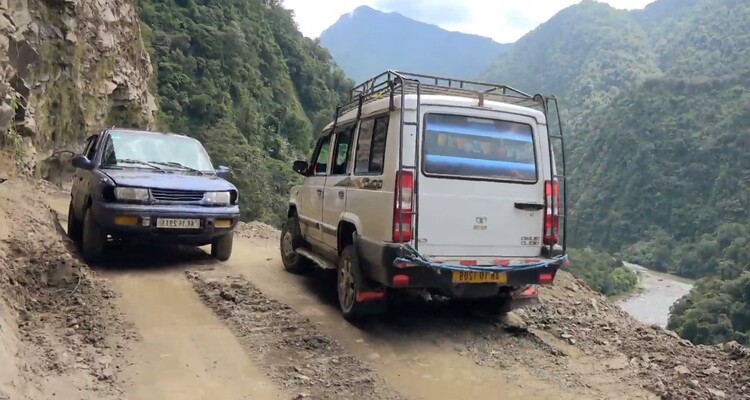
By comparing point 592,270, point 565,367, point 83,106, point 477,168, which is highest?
point 83,106

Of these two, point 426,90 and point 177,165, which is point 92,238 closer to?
point 177,165

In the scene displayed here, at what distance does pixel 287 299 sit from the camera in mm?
6270

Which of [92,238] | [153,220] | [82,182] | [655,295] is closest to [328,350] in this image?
[153,220]

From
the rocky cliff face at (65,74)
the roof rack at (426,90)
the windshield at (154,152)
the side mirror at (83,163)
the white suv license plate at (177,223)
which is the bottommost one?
the white suv license plate at (177,223)

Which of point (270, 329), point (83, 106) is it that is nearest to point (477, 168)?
point (270, 329)

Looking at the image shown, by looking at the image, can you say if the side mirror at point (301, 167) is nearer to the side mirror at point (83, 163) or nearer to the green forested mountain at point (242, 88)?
the side mirror at point (83, 163)

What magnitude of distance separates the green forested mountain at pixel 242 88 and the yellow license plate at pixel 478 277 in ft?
76.0

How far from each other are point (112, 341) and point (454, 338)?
2.88 m

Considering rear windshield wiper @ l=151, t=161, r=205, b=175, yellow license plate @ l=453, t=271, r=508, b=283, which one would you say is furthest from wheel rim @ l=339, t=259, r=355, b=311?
rear windshield wiper @ l=151, t=161, r=205, b=175

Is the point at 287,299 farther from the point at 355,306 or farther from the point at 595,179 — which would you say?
the point at 595,179

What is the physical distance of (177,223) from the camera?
6.85 m

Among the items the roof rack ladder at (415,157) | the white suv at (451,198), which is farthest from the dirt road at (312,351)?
the roof rack ladder at (415,157)

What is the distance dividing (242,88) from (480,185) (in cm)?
4623

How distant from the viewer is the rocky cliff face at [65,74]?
1063 cm
